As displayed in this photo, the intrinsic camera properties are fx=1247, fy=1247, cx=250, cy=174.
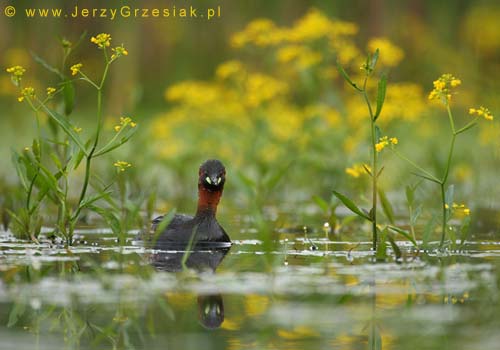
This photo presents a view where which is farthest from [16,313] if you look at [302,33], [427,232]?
[302,33]

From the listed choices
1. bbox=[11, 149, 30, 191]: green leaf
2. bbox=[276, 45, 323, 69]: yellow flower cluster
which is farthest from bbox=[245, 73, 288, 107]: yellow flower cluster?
bbox=[11, 149, 30, 191]: green leaf

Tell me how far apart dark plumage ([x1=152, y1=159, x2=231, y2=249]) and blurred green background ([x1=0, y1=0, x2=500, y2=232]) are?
26cm

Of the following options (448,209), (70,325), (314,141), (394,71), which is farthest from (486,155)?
(70,325)

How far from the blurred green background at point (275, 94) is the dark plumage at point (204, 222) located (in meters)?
0.26

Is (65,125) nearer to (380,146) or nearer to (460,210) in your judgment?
(380,146)

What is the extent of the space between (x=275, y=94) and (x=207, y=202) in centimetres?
474

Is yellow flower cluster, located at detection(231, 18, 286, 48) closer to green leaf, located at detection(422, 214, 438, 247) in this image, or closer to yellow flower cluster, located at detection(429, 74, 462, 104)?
yellow flower cluster, located at detection(429, 74, 462, 104)

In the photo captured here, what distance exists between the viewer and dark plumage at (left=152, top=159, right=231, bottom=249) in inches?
326

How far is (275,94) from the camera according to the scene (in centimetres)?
1319

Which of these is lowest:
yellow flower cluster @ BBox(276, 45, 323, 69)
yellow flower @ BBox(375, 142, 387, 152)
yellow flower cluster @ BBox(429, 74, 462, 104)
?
yellow flower @ BBox(375, 142, 387, 152)

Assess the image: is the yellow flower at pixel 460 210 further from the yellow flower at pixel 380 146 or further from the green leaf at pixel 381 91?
the green leaf at pixel 381 91

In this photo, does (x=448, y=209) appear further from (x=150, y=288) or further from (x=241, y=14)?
(x=241, y=14)

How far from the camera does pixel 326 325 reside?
5.17 metres

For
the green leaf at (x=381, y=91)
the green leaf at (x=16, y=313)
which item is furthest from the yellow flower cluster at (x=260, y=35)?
the green leaf at (x=16, y=313)
